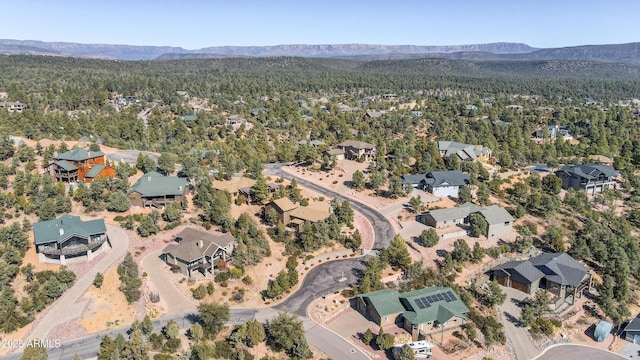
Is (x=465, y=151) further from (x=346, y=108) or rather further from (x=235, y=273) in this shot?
(x=235, y=273)

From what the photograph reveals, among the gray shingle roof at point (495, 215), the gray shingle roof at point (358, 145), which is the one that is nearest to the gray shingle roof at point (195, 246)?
the gray shingle roof at point (495, 215)

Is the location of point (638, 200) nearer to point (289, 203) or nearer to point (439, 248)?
point (439, 248)

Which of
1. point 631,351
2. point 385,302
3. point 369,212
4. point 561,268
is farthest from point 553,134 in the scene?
point 385,302

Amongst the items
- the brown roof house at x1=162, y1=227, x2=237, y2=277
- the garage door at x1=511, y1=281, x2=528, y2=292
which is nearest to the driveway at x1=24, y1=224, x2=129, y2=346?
the brown roof house at x1=162, y1=227, x2=237, y2=277

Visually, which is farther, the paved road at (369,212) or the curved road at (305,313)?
the paved road at (369,212)

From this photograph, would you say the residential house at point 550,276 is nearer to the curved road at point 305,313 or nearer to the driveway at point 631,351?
the driveway at point 631,351

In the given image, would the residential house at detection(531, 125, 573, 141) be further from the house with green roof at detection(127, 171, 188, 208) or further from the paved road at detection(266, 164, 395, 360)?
the house with green roof at detection(127, 171, 188, 208)

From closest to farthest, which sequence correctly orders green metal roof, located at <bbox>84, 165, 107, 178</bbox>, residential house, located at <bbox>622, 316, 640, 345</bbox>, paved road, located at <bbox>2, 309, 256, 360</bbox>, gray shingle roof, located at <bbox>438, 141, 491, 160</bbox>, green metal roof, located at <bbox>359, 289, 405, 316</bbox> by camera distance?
1. paved road, located at <bbox>2, 309, 256, 360</bbox>
2. green metal roof, located at <bbox>359, 289, 405, 316</bbox>
3. residential house, located at <bbox>622, 316, 640, 345</bbox>
4. green metal roof, located at <bbox>84, 165, 107, 178</bbox>
5. gray shingle roof, located at <bbox>438, 141, 491, 160</bbox>
